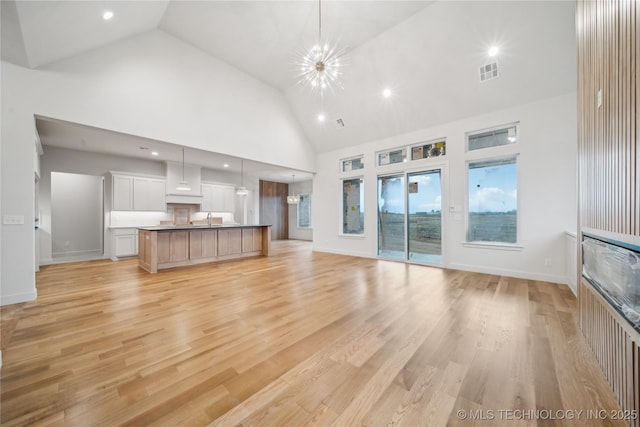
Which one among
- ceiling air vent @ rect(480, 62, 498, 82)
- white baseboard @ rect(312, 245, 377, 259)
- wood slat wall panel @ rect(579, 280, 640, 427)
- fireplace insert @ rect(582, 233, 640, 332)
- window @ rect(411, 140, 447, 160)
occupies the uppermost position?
ceiling air vent @ rect(480, 62, 498, 82)

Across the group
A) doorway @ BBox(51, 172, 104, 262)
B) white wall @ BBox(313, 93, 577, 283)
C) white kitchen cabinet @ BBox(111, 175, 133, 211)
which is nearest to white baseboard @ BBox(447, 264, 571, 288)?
white wall @ BBox(313, 93, 577, 283)

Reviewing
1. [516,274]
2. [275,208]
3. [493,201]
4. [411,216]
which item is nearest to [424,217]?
[411,216]

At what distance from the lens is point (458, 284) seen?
4.07 meters

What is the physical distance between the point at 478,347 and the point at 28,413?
3.23 m

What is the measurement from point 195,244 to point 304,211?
6781 mm

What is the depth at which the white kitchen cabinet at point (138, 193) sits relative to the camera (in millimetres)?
6711

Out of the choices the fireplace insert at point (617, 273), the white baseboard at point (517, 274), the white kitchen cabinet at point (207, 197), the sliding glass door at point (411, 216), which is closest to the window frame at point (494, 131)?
the sliding glass door at point (411, 216)

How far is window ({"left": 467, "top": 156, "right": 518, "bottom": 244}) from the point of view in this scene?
4.70 m

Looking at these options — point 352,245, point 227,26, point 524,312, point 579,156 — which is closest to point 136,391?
point 524,312

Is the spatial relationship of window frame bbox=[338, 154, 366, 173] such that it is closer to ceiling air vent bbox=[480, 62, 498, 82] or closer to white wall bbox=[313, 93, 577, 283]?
white wall bbox=[313, 93, 577, 283]

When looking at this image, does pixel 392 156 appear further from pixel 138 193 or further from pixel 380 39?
pixel 138 193

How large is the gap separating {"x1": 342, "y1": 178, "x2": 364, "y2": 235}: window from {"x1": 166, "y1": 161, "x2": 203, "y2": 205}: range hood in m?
5.00

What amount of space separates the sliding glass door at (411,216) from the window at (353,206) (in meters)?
0.67

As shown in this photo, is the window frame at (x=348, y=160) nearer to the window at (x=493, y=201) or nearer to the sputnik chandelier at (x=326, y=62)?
the sputnik chandelier at (x=326, y=62)
